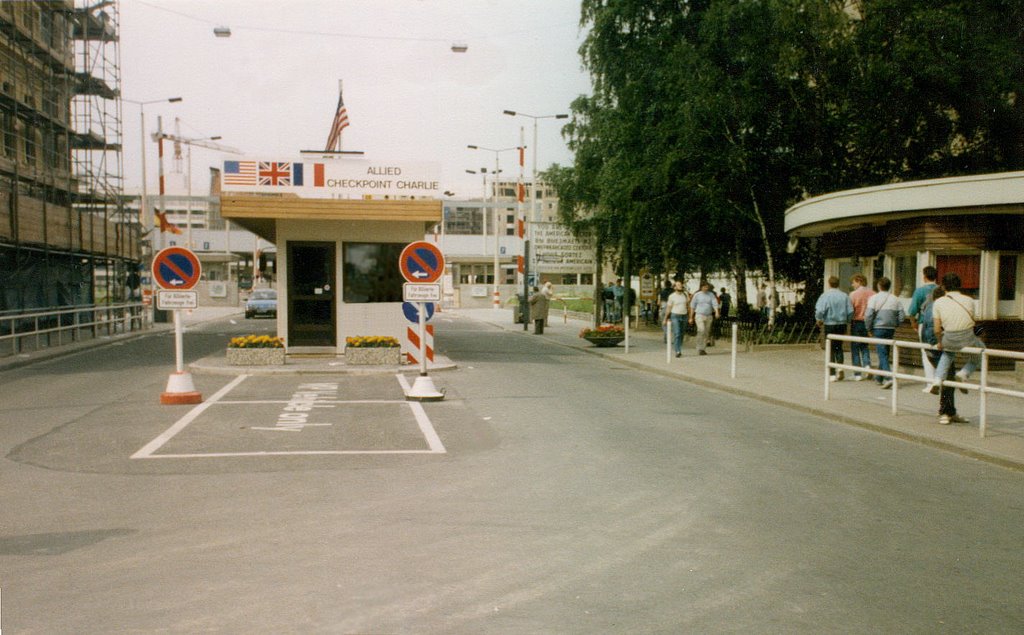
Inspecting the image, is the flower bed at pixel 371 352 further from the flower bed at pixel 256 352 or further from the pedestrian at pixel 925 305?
the pedestrian at pixel 925 305

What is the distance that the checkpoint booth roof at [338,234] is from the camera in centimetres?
1864

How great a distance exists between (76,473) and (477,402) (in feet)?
19.6

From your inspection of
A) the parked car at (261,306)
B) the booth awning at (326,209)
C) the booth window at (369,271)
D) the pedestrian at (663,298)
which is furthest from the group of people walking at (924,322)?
the parked car at (261,306)

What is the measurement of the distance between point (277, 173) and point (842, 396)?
12.1 meters

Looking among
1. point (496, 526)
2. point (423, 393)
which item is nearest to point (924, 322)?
point (423, 393)

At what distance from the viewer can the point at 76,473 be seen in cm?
768

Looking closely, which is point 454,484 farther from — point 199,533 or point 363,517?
point 199,533

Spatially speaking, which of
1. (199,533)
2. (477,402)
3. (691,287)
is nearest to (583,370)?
(477,402)

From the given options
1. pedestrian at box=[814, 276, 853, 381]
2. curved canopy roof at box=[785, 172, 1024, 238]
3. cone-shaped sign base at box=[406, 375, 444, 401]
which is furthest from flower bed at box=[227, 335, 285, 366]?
curved canopy roof at box=[785, 172, 1024, 238]

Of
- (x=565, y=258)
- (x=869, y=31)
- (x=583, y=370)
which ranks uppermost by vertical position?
(x=869, y=31)

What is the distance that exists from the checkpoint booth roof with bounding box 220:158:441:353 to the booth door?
0.02 meters

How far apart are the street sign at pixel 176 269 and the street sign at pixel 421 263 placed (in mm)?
3013

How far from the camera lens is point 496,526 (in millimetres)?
5977

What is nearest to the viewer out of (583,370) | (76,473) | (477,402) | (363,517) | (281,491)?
(363,517)
